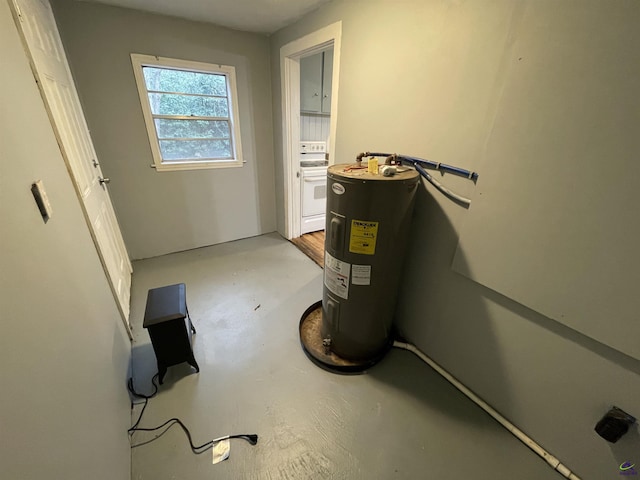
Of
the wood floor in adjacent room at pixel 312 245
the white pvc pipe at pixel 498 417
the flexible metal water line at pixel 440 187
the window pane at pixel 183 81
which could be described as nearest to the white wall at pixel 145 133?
the window pane at pixel 183 81

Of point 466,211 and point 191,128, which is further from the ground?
point 191,128

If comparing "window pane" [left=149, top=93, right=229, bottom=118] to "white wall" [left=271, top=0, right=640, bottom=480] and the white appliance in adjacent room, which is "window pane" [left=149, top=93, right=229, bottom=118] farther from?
"white wall" [left=271, top=0, right=640, bottom=480]

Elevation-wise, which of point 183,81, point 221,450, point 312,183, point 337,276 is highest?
point 183,81

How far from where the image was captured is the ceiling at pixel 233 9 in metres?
2.03

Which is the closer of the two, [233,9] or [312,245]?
[233,9]

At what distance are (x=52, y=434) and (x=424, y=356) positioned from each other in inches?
72.0

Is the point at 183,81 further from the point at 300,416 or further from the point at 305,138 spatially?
the point at 300,416

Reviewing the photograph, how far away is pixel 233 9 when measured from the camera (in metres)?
2.15

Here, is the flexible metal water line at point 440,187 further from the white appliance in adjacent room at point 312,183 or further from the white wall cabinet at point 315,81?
the white wall cabinet at point 315,81

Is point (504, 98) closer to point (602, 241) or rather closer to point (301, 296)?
point (602, 241)

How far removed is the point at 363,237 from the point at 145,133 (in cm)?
247

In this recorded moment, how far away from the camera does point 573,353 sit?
3.68 ft

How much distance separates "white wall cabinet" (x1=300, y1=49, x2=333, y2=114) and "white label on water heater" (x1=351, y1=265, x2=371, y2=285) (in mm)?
2449

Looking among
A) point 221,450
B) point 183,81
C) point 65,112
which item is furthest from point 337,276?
point 183,81
